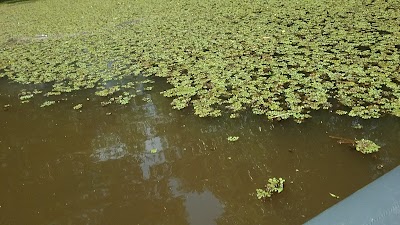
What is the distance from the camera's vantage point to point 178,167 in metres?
3.31

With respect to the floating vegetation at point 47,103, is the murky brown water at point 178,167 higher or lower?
higher

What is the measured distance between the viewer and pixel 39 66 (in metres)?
6.63

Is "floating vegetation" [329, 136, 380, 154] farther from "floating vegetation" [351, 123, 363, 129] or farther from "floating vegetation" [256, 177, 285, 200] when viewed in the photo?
"floating vegetation" [256, 177, 285, 200]

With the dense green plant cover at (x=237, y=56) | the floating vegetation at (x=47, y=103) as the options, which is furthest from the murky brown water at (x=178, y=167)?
the floating vegetation at (x=47, y=103)

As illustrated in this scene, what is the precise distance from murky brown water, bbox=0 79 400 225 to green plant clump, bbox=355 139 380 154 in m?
0.06

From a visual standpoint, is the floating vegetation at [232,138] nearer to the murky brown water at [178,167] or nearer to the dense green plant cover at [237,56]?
the murky brown water at [178,167]

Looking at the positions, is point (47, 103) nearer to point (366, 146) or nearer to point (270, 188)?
point (270, 188)

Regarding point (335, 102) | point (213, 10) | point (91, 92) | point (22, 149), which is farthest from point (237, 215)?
point (213, 10)

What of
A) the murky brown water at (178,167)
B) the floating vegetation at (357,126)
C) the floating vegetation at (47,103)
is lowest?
the floating vegetation at (47,103)

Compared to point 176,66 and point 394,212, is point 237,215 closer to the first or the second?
point 394,212

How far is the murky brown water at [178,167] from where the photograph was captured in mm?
2762

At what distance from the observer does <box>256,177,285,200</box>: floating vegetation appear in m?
2.76

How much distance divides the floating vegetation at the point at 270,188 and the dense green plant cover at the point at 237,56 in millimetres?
950

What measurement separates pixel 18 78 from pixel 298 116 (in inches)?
181
